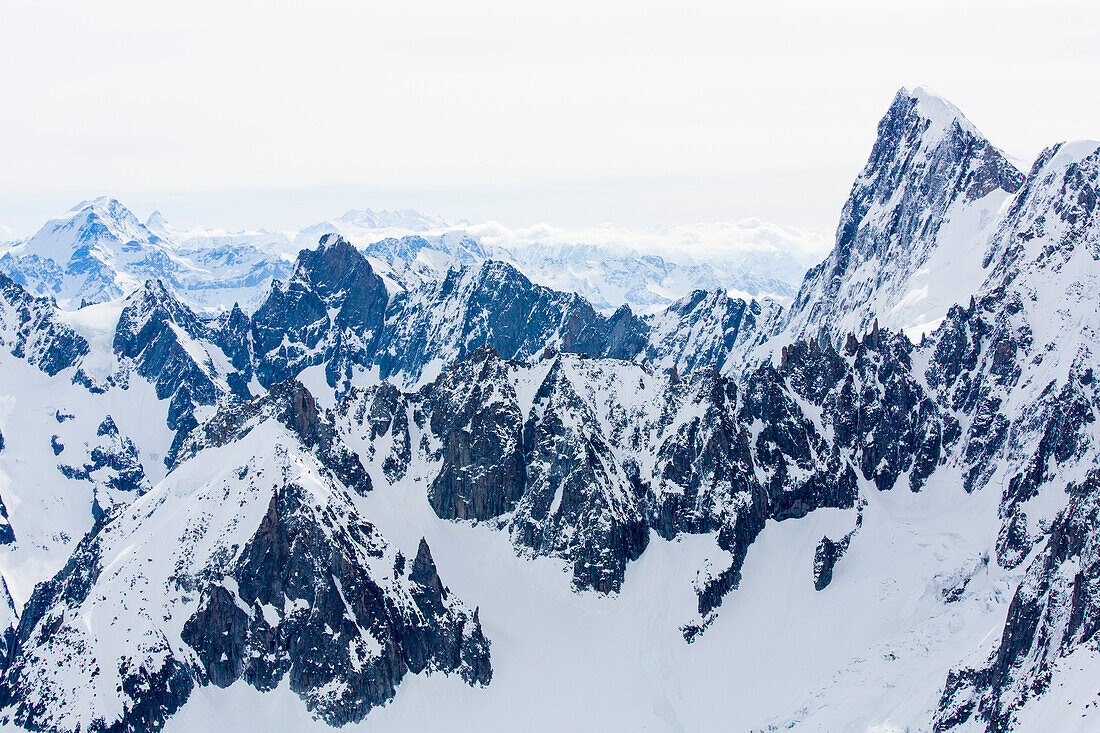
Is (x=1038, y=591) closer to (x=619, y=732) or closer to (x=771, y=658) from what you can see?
(x=771, y=658)

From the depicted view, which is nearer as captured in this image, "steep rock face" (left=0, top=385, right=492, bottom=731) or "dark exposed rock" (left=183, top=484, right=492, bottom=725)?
"steep rock face" (left=0, top=385, right=492, bottom=731)

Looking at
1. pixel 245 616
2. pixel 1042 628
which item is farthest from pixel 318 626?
pixel 1042 628

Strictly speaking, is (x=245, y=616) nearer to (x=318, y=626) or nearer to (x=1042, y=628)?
(x=318, y=626)

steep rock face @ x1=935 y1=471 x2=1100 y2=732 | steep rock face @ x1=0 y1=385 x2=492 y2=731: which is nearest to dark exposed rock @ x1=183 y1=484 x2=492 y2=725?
steep rock face @ x1=0 y1=385 x2=492 y2=731

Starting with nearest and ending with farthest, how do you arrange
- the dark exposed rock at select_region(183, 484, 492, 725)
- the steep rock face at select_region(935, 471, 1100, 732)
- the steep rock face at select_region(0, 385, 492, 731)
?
the steep rock face at select_region(935, 471, 1100, 732) < the steep rock face at select_region(0, 385, 492, 731) < the dark exposed rock at select_region(183, 484, 492, 725)

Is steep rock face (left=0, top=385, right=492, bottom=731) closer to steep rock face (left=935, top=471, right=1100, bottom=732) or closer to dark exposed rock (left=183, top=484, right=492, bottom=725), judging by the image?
dark exposed rock (left=183, top=484, right=492, bottom=725)

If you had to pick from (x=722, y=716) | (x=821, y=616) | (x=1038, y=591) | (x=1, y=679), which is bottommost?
(x=1, y=679)

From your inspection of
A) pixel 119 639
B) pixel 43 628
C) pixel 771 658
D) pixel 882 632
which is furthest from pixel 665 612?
pixel 43 628

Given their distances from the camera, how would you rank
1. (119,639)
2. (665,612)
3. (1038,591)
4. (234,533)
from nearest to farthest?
(1038,591), (119,639), (234,533), (665,612)
